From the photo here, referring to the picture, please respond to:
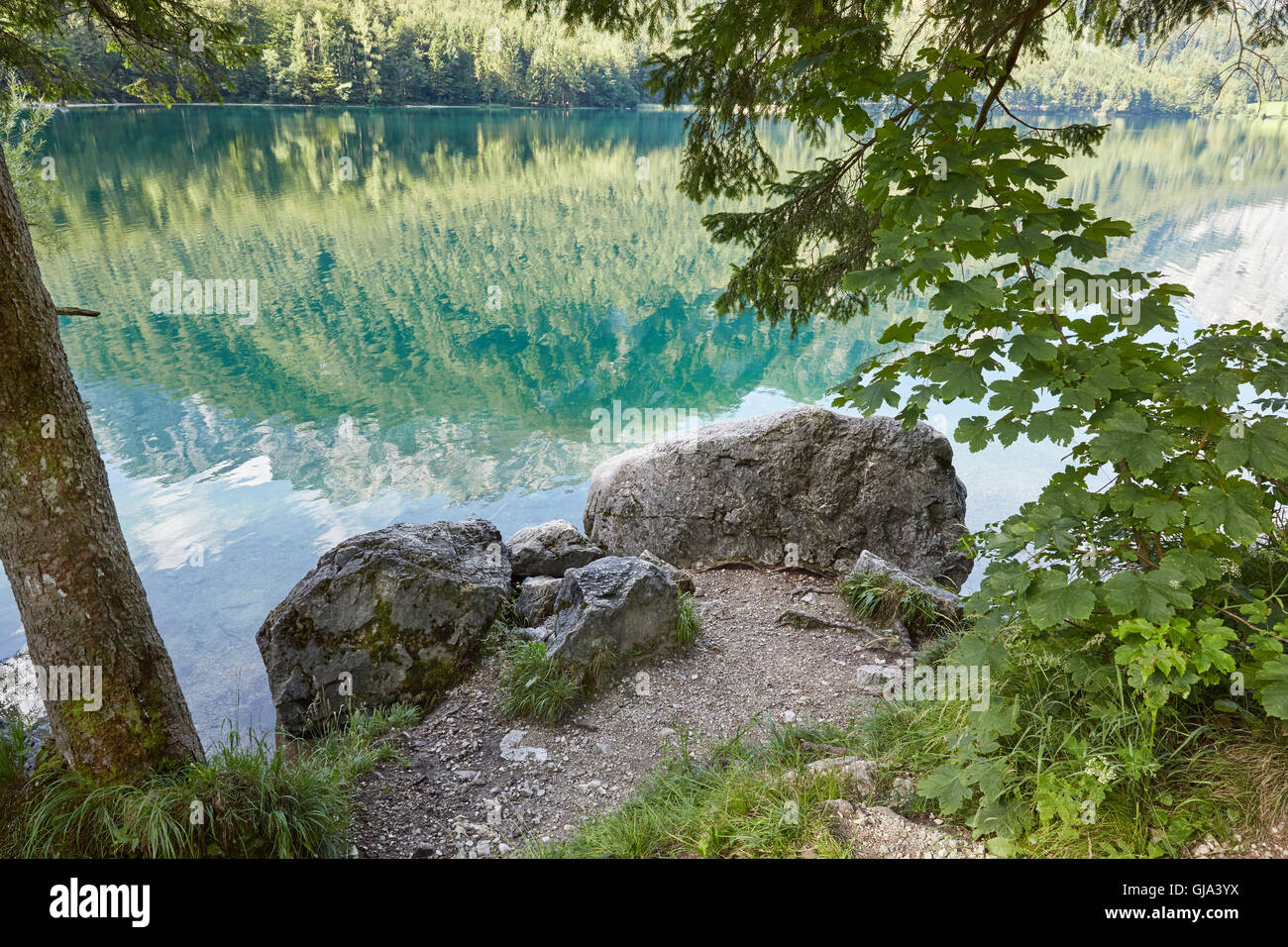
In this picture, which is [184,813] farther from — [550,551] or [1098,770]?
[550,551]

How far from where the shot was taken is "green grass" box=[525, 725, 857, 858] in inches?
115

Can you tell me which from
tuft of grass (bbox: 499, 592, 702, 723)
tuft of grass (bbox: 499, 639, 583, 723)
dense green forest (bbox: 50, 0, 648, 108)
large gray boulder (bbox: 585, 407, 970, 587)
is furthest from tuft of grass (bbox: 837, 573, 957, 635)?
dense green forest (bbox: 50, 0, 648, 108)

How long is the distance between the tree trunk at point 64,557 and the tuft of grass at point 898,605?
5011 mm

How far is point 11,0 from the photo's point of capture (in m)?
4.87

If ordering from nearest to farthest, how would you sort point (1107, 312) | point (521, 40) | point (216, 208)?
point (1107, 312)
point (216, 208)
point (521, 40)

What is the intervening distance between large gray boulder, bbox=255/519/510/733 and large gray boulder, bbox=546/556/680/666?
91 centimetres

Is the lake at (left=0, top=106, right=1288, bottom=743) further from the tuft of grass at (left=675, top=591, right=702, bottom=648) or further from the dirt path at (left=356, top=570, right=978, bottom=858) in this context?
the tuft of grass at (left=675, top=591, right=702, bottom=648)

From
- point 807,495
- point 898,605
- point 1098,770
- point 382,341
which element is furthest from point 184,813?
point 382,341

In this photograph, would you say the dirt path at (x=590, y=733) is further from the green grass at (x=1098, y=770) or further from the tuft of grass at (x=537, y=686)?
the green grass at (x=1098, y=770)

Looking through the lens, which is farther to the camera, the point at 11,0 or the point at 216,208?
the point at 216,208

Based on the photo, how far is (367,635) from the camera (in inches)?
222

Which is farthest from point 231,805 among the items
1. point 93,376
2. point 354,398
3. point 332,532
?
point 93,376

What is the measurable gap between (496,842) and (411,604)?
Answer: 229 cm

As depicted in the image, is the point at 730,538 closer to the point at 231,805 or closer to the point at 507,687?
the point at 507,687
